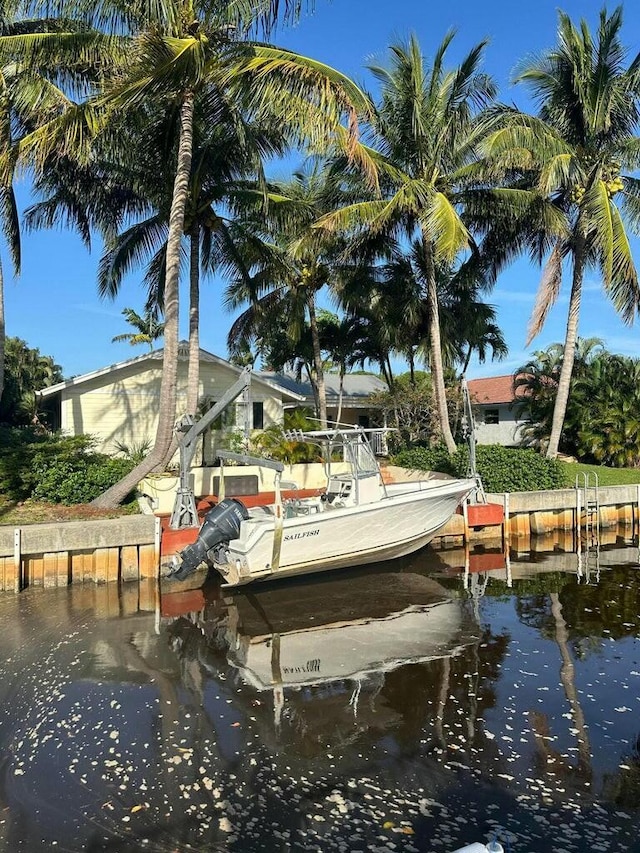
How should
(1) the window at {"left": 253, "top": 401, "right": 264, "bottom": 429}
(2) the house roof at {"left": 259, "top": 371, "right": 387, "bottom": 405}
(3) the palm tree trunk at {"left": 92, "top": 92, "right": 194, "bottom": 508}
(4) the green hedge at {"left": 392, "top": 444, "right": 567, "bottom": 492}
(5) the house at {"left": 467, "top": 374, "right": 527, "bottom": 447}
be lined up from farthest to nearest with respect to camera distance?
1. (5) the house at {"left": 467, "top": 374, "right": 527, "bottom": 447}
2. (2) the house roof at {"left": 259, "top": 371, "right": 387, "bottom": 405}
3. (1) the window at {"left": 253, "top": 401, "right": 264, "bottom": 429}
4. (4) the green hedge at {"left": 392, "top": 444, "right": 567, "bottom": 492}
5. (3) the palm tree trunk at {"left": 92, "top": 92, "right": 194, "bottom": 508}

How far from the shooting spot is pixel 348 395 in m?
32.2

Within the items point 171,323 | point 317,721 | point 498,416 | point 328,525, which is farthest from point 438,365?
point 498,416

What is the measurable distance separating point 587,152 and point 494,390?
16795 mm

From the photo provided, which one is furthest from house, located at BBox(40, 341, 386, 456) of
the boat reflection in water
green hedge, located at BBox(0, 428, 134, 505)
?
the boat reflection in water

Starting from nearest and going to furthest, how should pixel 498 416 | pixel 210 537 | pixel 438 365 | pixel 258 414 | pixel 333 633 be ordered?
pixel 333 633 < pixel 210 537 < pixel 438 365 < pixel 258 414 < pixel 498 416

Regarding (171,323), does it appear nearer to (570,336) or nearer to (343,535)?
(343,535)

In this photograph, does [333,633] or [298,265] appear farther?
[298,265]

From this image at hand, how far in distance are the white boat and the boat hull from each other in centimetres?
2

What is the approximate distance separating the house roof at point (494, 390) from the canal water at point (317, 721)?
22558 millimetres

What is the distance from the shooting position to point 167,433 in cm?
1421

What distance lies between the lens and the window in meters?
23.1

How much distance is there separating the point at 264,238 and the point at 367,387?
1512cm

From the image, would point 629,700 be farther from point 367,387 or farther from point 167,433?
point 367,387

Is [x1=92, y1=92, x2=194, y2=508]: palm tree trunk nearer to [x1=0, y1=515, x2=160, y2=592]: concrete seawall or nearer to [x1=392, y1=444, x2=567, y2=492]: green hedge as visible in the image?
[x1=0, y1=515, x2=160, y2=592]: concrete seawall
